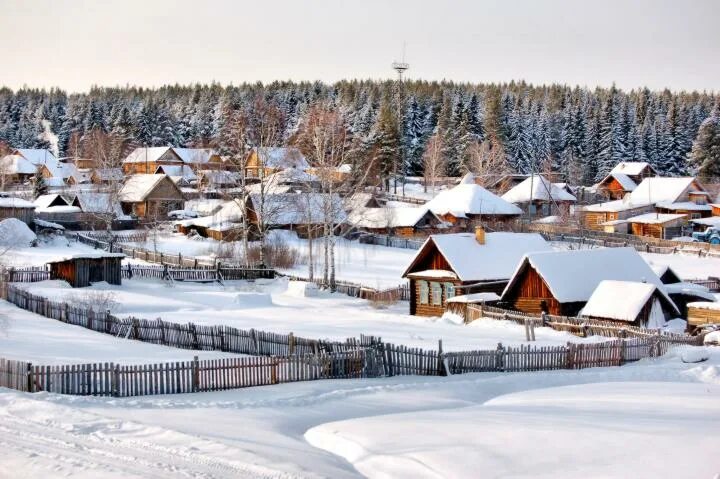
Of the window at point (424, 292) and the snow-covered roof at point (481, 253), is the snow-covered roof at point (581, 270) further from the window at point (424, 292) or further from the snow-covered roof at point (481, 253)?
the window at point (424, 292)

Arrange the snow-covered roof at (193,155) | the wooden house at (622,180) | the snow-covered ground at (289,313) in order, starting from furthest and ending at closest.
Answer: the snow-covered roof at (193,155), the wooden house at (622,180), the snow-covered ground at (289,313)

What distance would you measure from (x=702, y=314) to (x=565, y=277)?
558 centimetres

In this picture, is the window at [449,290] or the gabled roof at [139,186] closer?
the window at [449,290]

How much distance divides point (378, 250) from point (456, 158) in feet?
181

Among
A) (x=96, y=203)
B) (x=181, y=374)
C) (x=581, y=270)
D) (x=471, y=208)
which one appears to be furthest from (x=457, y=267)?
(x=96, y=203)

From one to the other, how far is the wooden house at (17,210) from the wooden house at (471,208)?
108 feet

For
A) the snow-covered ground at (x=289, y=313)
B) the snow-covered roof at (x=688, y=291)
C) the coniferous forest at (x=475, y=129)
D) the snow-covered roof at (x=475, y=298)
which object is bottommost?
the snow-covered ground at (x=289, y=313)

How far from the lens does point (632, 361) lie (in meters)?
28.3

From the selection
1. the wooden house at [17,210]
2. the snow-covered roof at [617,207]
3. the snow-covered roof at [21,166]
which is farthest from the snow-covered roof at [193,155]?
the snow-covered roof at [617,207]

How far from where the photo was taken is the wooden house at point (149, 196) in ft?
274

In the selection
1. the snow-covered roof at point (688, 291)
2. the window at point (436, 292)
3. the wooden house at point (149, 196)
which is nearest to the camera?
the snow-covered roof at point (688, 291)

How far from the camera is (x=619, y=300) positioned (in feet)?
111

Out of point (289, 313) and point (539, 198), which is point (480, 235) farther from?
point (539, 198)

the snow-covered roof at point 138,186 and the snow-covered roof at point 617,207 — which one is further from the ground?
the snow-covered roof at point 138,186
